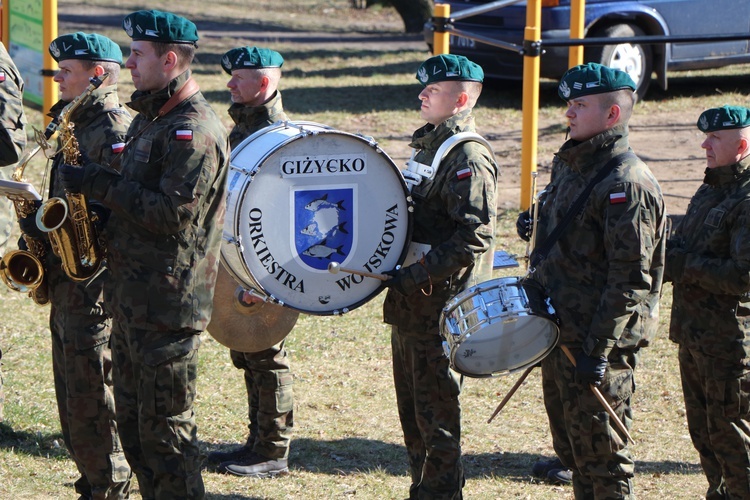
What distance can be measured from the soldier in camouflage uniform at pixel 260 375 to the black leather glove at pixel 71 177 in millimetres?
1810

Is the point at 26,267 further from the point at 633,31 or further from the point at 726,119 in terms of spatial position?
the point at 633,31

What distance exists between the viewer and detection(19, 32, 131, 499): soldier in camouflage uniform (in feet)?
16.9

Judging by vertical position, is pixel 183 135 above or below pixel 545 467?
above

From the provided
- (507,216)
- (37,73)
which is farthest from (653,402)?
(37,73)

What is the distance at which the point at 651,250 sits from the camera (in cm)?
453

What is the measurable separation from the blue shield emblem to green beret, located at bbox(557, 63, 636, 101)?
1.10 metres

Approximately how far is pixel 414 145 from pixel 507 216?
474 cm

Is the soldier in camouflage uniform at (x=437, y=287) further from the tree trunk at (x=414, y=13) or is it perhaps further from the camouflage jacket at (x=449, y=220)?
the tree trunk at (x=414, y=13)

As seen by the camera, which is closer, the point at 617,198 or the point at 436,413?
the point at 617,198

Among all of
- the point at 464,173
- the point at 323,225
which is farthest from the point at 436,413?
the point at 464,173

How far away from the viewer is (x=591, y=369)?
455 centimetres

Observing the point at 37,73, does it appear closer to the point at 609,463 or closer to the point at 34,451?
the point at 34,451

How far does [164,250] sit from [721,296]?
8.41ft

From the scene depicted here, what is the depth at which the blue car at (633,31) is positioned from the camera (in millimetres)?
12477
